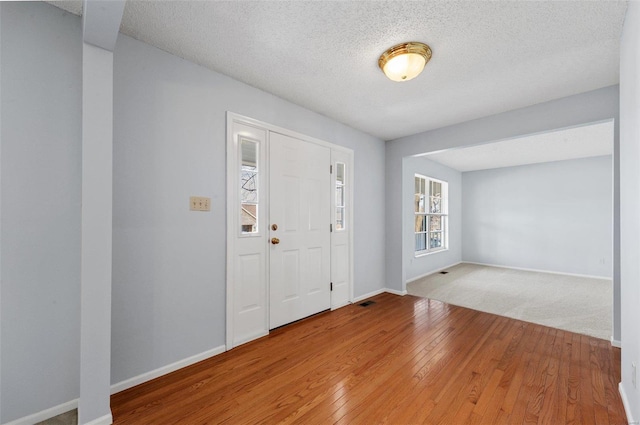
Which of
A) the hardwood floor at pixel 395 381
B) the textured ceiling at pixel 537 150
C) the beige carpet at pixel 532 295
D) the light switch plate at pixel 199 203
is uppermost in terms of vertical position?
the textured ceiling at pixel 537 150

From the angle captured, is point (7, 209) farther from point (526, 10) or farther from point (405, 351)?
point (526, 10)

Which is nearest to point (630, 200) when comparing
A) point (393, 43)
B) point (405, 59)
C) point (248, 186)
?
point (405, 59)

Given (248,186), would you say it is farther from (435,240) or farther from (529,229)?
(529,229)

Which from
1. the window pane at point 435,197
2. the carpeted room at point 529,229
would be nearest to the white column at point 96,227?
the carpeted room at point 529,229

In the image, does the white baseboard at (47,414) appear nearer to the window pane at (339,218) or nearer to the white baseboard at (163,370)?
the white baseboard at (163,370)

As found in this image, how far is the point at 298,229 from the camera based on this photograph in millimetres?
3188

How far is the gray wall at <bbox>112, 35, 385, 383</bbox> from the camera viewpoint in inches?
76.9

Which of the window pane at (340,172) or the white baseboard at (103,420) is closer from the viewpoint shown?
the white baseboard at (103,420)

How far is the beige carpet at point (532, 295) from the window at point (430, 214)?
718 millimetres

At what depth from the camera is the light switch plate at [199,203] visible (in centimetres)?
229

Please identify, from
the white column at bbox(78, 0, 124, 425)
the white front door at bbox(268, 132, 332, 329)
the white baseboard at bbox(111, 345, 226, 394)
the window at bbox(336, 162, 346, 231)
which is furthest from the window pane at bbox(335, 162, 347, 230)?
the white column at bbox(78, 0, 124, 425)

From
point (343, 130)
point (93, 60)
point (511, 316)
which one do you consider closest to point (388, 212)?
point (343, 130)

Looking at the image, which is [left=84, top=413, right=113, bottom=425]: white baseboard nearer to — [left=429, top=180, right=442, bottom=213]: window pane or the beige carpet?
the beige carpet

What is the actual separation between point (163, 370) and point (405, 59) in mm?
3119
